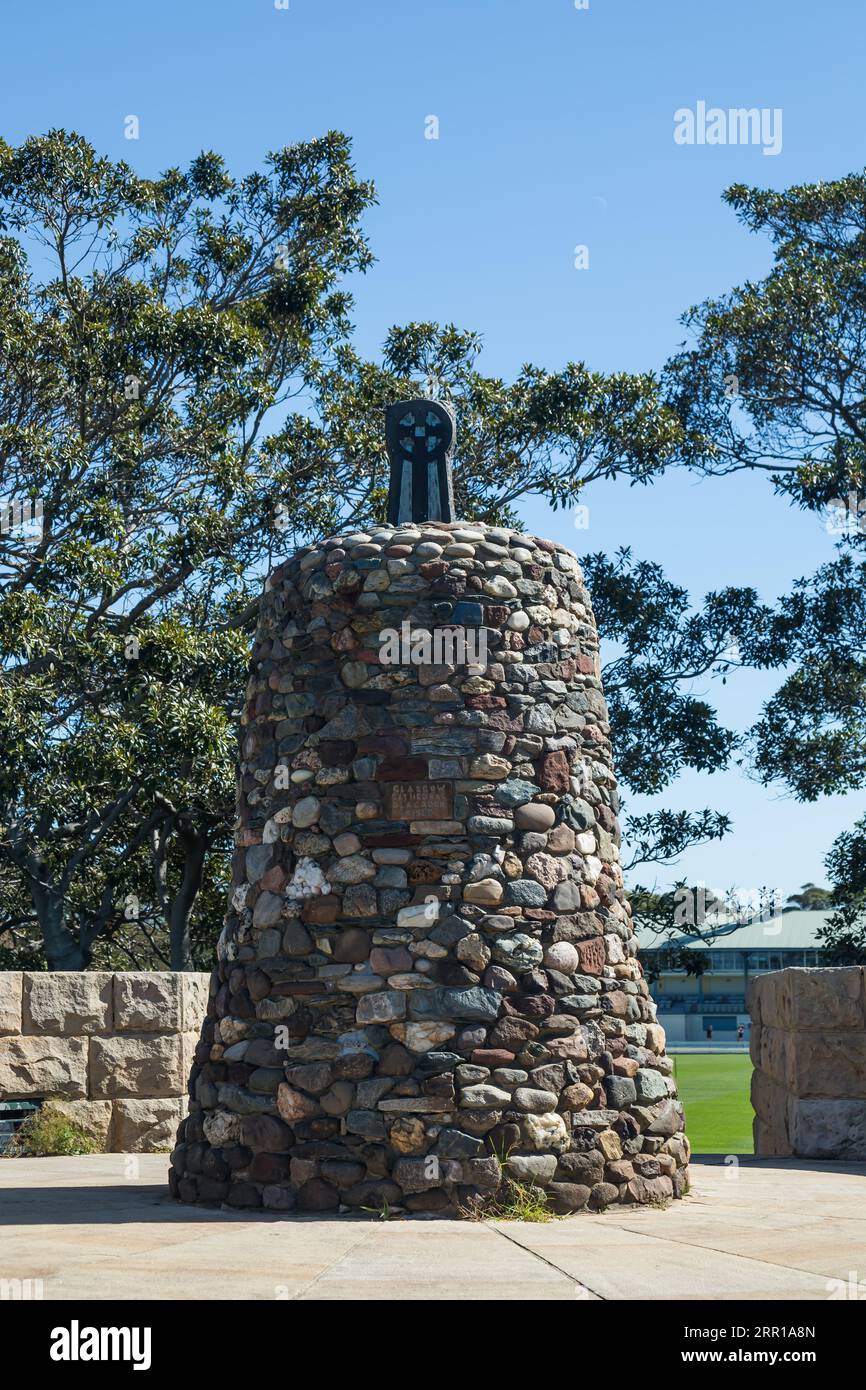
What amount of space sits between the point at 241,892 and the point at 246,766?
676mm

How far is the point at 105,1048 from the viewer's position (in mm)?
9875

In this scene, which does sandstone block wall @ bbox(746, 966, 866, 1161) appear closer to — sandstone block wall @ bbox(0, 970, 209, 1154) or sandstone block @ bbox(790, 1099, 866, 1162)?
sandstone block @ bbox(790, 1099, 866, 1162)

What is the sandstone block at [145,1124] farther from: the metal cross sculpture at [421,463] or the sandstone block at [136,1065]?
the metal cross sculpture at [421,463]

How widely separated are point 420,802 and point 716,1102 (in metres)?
16.2

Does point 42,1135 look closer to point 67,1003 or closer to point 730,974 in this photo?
point 67,1003

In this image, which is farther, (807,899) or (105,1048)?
(807,899)

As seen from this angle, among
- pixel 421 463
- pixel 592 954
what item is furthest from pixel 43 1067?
pixel 421 463

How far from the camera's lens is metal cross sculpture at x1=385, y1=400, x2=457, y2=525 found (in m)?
8.13

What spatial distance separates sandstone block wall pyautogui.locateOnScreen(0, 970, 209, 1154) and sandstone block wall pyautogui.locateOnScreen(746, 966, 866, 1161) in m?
4.02

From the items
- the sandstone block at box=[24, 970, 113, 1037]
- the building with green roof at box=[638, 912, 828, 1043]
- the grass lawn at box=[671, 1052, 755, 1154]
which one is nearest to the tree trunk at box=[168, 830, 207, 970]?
the grass lawn at box=[671, 1052, 755, 1154]

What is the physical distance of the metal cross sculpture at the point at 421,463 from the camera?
813cm

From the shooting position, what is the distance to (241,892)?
7.61 metres
